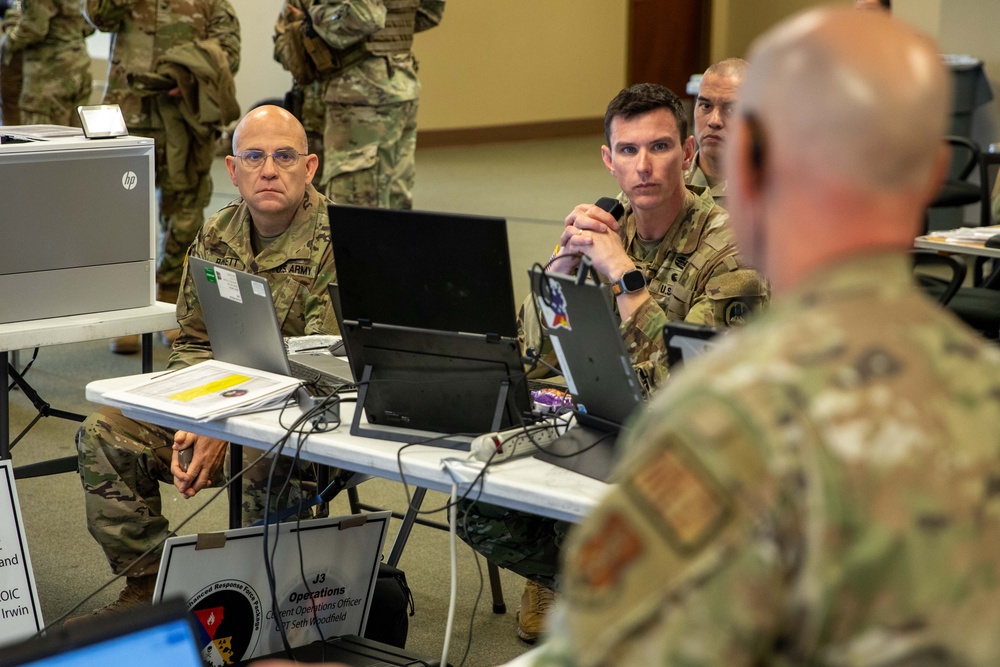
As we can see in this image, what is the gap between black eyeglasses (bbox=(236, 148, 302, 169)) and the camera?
9.75ft

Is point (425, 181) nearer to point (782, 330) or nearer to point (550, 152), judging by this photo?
point (550, 152)

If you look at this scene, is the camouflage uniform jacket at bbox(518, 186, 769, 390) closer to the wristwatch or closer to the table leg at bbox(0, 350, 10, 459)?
the wristwatch

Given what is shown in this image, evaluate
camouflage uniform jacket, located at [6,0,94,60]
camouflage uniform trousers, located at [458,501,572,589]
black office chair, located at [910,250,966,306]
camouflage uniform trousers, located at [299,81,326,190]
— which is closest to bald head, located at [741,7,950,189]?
camouflage uniform trousers, located at [458,501,572,589]

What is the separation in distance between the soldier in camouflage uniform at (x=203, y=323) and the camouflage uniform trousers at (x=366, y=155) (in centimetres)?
202

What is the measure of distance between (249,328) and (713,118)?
165cm

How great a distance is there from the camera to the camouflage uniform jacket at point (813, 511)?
29.7 inches

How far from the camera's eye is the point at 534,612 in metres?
2.79

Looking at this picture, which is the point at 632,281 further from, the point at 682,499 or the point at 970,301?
the point at 970,301

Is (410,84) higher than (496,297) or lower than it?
higher

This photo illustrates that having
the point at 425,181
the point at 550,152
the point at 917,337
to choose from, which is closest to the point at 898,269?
the point at 917,337

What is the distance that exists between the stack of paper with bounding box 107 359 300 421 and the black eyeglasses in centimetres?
69

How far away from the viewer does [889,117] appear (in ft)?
2.55

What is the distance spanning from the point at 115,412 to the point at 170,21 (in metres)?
2.83

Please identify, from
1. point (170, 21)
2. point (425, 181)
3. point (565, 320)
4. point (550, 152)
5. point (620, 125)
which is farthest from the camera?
point (550, 152)
